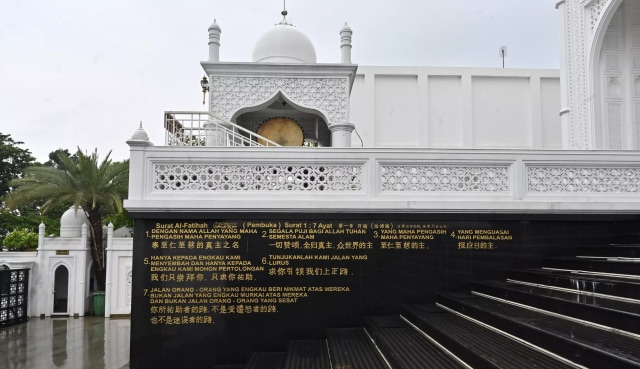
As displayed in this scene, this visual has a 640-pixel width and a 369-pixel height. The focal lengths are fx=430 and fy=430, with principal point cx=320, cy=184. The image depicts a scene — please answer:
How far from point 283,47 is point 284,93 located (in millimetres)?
1249

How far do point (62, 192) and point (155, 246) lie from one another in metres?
10.2

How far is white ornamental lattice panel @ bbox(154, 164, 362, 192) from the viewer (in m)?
5.47

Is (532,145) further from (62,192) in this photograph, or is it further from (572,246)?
(62,192)

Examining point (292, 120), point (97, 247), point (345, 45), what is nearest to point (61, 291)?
point (97, 247)

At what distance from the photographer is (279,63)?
8234 mm

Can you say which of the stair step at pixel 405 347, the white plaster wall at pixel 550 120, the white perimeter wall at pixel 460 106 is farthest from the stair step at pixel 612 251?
the white plaster wall at pixel 550 120

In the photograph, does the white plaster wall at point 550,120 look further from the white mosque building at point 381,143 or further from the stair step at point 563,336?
the stair step at point 563,336

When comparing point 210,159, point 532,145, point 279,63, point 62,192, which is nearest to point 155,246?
point 210,159

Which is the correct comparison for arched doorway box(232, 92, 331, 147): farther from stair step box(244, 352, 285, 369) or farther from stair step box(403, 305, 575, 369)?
stair step box(403, 305, 575, 369)

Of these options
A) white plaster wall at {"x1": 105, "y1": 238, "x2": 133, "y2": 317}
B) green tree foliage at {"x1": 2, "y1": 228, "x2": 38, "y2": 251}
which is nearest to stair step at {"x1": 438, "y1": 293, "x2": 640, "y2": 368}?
white plaster wall at {"x1": 105, "y1": 238, "x2": 133, "y2": 317}

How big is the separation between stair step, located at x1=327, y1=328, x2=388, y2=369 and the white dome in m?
5.66

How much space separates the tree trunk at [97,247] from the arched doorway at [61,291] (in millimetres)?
834

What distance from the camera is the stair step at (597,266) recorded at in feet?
13.4

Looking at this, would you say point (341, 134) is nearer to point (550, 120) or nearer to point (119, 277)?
point (119, 277)
